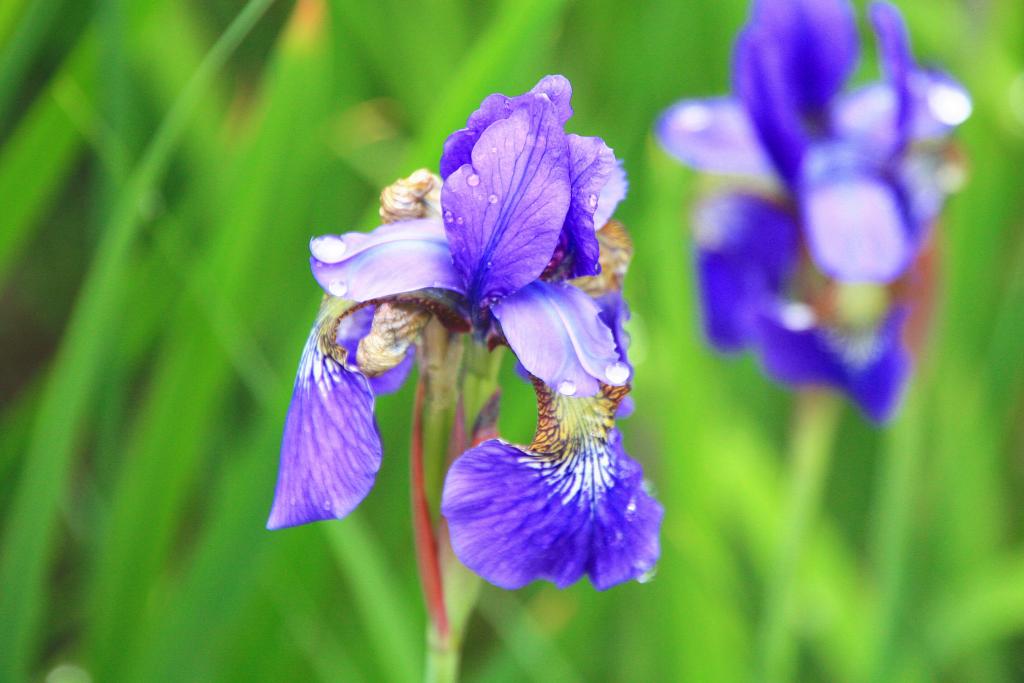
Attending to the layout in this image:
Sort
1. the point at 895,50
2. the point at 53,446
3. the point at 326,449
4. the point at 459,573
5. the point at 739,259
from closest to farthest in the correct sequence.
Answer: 1. the point at 326,449
2. the point at 459,573
3. the point at 53,446
4. the point at 895,50
5. the point at 739,259

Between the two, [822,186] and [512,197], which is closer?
[512,197]

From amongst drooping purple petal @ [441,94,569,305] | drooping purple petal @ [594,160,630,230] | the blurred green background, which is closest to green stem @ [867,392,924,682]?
the blurred green background

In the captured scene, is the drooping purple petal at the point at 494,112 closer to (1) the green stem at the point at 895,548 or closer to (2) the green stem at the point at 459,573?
(2) the green stem at the point at 459,573

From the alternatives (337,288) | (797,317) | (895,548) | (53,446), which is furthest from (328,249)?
(895,548)

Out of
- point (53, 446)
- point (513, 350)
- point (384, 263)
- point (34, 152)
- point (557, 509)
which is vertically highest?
point (34, 152)

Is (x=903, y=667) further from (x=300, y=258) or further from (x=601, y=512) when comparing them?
(x=300, y=258)

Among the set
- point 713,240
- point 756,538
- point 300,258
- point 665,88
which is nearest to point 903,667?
point 756,538

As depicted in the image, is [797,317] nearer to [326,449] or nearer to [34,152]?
[326,449]
